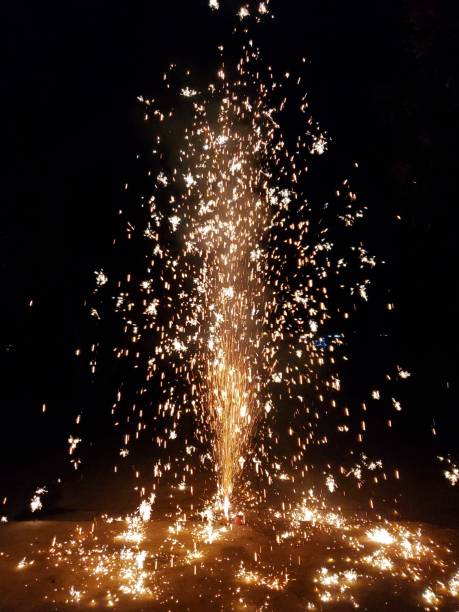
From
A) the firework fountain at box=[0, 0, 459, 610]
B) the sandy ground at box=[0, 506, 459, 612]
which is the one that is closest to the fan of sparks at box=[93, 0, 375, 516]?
the firework fountain at box=[0, 0, 459, 610]

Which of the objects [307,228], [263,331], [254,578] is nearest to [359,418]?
[263,331]

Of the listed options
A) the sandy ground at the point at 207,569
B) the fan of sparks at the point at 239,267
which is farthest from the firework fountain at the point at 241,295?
the sandy ground at the point at 207,569

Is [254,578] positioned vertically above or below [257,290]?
below

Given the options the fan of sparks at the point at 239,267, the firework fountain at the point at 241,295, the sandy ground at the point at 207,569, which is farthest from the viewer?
the fan of sparks at the point at 239,267

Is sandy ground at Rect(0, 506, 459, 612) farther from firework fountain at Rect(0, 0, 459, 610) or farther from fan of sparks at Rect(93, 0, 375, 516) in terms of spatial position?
fan of sparks at Rect(93, 0, 375, 516)

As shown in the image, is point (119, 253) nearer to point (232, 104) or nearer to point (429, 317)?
point (232, 104)

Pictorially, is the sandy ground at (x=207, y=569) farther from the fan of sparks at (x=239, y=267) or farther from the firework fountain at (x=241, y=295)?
the fan of sparks at (x=239, y=267)

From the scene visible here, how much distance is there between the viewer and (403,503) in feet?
17.0

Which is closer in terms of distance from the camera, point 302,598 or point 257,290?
point 302,598

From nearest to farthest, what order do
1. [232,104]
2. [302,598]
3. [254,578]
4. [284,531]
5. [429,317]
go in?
[302,598]
[254,578]
[284,531]
[429,317]
[232,104]

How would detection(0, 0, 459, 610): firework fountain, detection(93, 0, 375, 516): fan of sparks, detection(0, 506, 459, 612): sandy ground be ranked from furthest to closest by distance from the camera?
1. detection(93, 0, 375, 516): fan of sparks
2. detection(0, 0, 459, 610): firework fountain
3. detection(0, 506, 459, 612): sandy ground

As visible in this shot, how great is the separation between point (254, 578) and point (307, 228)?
7.42 meters

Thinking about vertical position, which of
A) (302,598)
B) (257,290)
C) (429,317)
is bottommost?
(302,598)

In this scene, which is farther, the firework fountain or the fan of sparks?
the fan of sparks
